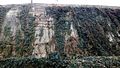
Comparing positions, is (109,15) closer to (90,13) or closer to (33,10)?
(90,13)

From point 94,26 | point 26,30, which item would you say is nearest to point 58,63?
point 26,30

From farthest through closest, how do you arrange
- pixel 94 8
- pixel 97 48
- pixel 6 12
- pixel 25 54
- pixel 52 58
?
pixel 94 8
pixel 6 12
pixel 97 48
pixel 25 54
pixel 52 58

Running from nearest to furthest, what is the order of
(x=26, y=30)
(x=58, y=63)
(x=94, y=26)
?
(x=58, y=63)
(x=26, y=30)
(x=94, y=26)

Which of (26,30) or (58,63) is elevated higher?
(26,30)

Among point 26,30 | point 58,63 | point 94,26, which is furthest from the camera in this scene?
point 94,26

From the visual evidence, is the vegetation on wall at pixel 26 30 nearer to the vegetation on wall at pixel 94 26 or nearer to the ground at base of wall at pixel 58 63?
the vegetation on wall at pixel 94 26

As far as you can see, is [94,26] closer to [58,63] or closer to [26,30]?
[26,30]

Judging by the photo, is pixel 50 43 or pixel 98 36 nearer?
pixel 50 43

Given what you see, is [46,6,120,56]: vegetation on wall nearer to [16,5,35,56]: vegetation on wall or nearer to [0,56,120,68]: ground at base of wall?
[16,5,35,56]: vegetation on wall

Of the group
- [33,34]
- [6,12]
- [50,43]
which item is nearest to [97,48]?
[50,43]

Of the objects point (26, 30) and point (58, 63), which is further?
point (26, 30)

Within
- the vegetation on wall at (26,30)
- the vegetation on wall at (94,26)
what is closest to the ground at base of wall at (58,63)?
the vegetation on wall at (26,30)
